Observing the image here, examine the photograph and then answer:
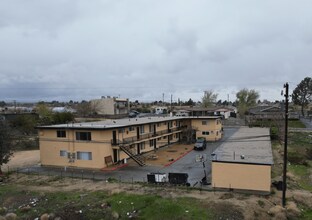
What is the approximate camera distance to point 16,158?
4456 centimetres

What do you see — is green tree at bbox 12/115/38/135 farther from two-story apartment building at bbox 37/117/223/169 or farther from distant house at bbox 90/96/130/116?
distant house at bbox 90/96/130/116

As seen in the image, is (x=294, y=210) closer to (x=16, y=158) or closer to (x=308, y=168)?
(x=308, y=168)

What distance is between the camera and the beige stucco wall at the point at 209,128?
55812mm

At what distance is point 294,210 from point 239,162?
549cm

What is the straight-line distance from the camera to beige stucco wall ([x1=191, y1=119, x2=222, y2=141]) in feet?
183

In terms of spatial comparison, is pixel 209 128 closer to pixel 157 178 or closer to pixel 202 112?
pixel 202 112

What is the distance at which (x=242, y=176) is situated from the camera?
83.2 feet

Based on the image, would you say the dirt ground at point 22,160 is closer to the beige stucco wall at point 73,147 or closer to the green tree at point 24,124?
the beige stucco wall at point 73,147

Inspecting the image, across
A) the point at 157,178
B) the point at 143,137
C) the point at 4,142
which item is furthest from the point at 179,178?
the point at 4,142

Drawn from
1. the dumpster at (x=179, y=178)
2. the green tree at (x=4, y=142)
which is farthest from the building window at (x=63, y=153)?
the dumpster at (x=179, y=178)

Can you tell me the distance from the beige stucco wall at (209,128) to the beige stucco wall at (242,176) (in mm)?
30239

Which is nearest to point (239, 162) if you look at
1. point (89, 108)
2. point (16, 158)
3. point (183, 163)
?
point (183, 163)

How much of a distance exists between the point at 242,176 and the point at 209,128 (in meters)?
30.9

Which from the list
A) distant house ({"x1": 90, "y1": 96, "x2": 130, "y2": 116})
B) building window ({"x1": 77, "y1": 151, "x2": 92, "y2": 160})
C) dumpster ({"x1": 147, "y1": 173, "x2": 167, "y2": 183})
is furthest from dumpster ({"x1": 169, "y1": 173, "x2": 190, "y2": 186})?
distant house ({"x1": 90, "y1": 96, "x2": 130, "y2": 116})
